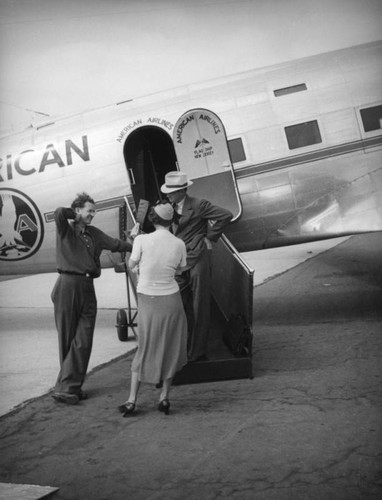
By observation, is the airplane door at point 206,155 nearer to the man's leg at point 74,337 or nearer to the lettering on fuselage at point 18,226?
the lettering on fuselage at point 18,226

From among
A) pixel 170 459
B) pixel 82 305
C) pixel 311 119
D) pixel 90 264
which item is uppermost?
pixel 311 119

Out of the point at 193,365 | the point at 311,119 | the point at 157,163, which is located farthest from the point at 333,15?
the point at 157,163

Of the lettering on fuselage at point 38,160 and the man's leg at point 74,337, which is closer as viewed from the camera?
the man's leg at point 74,337

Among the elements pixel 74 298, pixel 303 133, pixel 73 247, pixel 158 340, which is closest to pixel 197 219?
pixel 73 247

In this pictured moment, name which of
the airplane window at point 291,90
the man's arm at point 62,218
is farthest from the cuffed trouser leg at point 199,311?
the airplane window at point 291,90

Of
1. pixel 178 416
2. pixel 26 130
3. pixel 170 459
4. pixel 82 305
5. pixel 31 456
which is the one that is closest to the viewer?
pixel 170 459

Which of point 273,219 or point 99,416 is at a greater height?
point 273,219

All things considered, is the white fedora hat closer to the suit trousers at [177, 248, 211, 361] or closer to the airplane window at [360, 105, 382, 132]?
the suit trousers at [177, 248, 211, 361]

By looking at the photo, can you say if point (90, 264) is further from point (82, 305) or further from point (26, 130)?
point (26, 130)

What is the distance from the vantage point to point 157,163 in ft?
35.7

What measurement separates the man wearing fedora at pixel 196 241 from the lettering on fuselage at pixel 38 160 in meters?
2.89

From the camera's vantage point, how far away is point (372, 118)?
335 inches

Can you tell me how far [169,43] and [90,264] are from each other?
2.41m

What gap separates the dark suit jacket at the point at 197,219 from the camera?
6.65m
